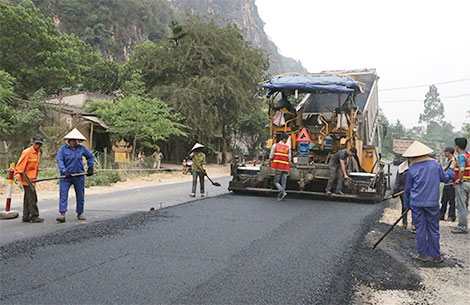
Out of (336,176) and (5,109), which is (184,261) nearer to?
(336,176)

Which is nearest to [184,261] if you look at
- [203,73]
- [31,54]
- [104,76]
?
[203,73]

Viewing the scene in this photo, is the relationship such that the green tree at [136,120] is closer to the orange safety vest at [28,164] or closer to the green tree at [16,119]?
the green tree at [16,119]

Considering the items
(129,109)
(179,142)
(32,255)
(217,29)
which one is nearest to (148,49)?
(217,29)

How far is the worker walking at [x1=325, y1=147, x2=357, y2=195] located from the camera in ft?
27.7

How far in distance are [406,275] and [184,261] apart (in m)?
2.19

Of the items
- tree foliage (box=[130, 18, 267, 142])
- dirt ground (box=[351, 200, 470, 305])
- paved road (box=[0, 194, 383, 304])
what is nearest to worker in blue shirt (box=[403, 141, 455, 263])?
dirt ground (box=[351, 200, 470, 305])

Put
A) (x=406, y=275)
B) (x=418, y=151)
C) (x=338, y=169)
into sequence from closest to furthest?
(x=406, y=275)
(x=418, y=151)
(x=338, y=169)

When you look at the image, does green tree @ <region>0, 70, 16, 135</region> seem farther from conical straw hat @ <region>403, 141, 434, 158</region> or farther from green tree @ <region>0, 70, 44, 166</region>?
conical straw hat @ <region>403, 141, 434, 158</region>

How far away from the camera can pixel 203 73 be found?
24.4 meters

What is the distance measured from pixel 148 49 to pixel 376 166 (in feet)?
61.7

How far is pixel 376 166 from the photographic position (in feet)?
33.0

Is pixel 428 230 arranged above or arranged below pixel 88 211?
above

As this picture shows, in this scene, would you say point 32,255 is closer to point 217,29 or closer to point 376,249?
point 376,249

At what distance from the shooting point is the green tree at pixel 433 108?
81488mm
